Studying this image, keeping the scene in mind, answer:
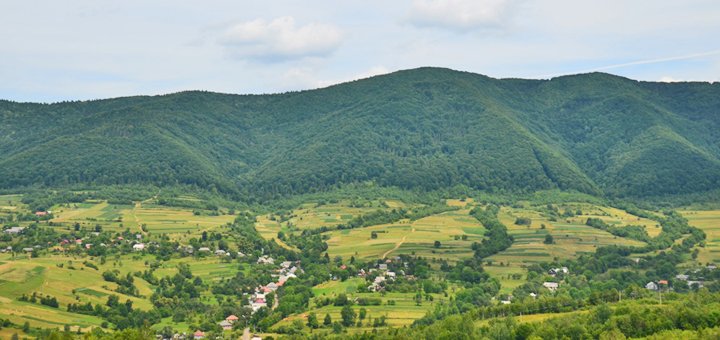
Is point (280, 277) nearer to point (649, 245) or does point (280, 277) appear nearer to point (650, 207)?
point (649, 245)

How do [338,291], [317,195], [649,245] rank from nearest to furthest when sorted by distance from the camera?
[338,291] < [649,245] < [317,195]

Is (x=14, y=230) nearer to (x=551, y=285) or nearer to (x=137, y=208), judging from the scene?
(x=137, y=208)

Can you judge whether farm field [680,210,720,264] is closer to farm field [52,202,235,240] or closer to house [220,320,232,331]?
house [220,320,232,331]

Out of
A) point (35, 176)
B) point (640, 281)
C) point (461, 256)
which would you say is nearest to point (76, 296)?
point (461, 256)

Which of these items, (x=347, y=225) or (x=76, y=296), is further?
(x=347, y=225)

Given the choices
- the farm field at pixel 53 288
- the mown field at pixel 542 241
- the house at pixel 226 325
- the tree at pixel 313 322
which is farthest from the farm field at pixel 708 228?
the farm field at pixel 53 288

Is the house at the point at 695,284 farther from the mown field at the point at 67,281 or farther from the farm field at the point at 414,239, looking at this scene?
the mown field at the point at 67,281
